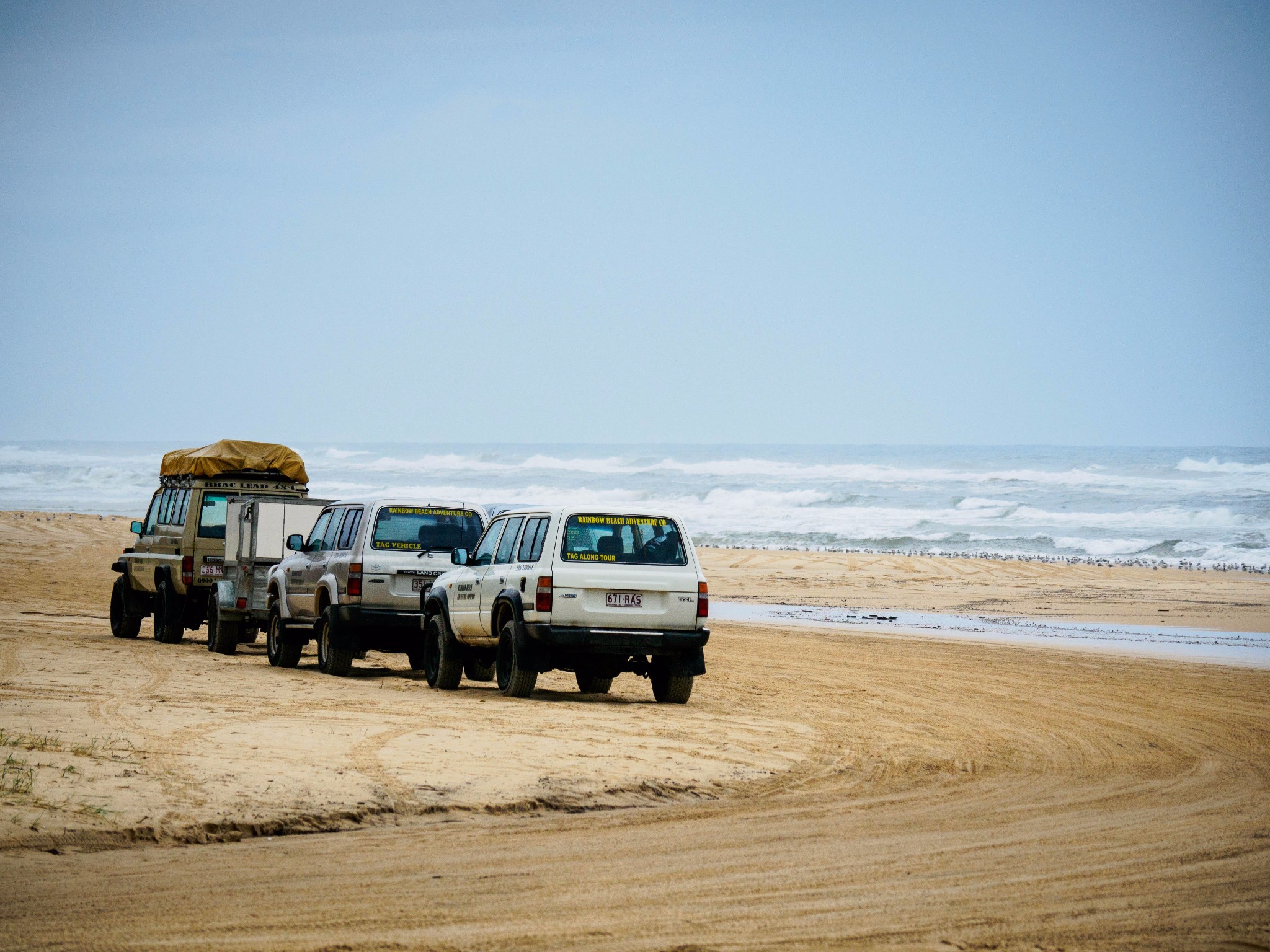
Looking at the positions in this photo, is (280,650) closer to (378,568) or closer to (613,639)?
(378,568)

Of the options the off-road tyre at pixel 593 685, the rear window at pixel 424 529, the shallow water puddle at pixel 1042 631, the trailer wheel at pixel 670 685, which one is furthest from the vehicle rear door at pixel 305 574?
the shallow water puddle at pixel 1042 631

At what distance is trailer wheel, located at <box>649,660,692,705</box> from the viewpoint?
13.3 m

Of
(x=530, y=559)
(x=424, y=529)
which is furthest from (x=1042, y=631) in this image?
(x=530, y=559)

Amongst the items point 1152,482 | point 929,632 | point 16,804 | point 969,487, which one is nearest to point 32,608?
point 929,632

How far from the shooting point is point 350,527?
1548 centimetres

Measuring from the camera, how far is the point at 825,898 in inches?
246

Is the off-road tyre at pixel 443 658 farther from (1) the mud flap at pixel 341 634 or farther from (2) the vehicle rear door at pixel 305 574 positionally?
(2) the vehicle rear door at pixel 305 574

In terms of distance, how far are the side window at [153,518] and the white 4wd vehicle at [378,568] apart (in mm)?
5512

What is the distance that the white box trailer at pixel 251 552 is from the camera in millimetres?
17938

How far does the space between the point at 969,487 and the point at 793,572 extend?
3741 centimetres

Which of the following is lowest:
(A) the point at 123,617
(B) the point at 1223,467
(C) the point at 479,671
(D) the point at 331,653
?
(A) the point at 123,617

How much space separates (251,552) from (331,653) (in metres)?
3.21

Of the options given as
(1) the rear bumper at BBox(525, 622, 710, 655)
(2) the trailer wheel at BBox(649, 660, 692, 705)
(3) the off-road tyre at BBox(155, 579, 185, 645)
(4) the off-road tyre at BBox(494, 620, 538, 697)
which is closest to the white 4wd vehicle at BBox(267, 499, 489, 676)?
(4) the off-road tyre at BBox(494, 620, 538, 697)

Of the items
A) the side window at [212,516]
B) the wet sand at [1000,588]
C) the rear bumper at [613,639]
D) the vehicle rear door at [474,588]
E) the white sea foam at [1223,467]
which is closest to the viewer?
the rear bumper at [613,639]
